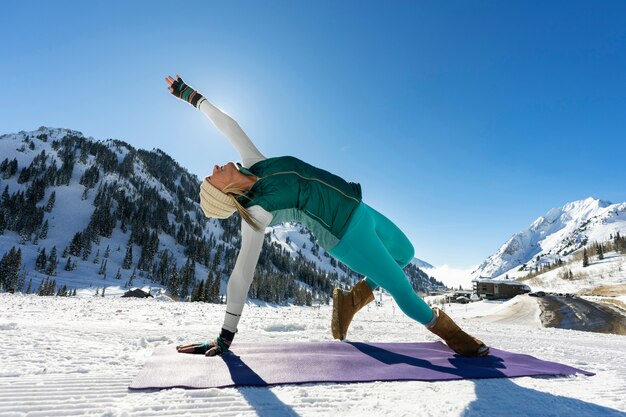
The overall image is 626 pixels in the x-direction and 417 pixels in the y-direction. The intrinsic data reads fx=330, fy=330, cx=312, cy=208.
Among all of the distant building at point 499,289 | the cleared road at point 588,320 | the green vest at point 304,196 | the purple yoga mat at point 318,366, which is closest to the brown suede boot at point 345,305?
the purple yoga mat at point 318,366

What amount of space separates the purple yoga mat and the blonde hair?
1058 mm

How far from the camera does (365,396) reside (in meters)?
1.76

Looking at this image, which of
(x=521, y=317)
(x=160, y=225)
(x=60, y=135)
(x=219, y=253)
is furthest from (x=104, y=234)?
(x=521, y=317)

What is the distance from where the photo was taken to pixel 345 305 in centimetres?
385

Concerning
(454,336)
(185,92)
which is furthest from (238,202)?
(454,336)

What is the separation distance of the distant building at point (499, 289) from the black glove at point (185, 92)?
5689 centimetres

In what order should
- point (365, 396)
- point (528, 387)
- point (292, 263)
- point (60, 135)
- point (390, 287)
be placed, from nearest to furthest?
point (365, 396) < point (528, 387) < point (390, 287) < point (292, 263) < point (60, 135)

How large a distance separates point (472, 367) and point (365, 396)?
1.19 metres

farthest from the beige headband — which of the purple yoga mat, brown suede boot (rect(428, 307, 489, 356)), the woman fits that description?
brown suede boot (rect(428, 307, 489, 356))

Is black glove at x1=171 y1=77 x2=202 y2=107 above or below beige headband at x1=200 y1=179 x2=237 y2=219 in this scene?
above

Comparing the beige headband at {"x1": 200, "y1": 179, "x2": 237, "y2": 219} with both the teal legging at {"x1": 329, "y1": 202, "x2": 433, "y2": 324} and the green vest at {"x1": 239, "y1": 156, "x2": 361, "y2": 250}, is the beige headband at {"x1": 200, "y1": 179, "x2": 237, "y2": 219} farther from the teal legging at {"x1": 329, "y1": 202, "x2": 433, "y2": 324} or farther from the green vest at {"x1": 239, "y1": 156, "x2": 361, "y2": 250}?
the teal legging at {"x1": 329, "y1": 202, "x2": 433, "y2": 324}

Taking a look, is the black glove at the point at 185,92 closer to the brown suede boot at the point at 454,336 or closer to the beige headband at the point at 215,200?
the beige headband at the point at 215,200

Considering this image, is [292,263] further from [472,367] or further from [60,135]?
[472,367]

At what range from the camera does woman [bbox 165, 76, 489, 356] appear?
2.84 m
